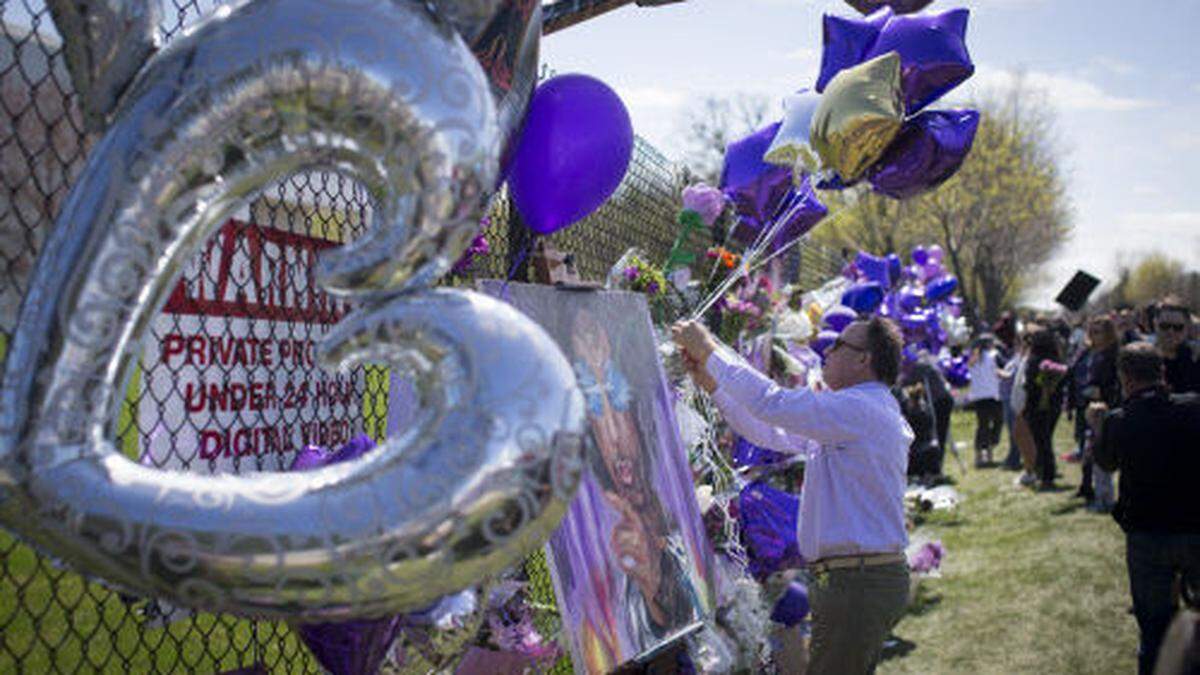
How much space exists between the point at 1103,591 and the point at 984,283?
3154 cm

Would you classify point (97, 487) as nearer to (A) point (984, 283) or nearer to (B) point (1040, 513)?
(B) point (1040, 513)

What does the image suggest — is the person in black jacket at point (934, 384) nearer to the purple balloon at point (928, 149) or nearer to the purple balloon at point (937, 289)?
the purple balloon at point (937, 289)

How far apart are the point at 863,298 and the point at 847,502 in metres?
4.36

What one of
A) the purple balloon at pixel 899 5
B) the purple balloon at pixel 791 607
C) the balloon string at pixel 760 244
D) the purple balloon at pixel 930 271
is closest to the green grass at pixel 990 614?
the purple balloon at pixel 791 607

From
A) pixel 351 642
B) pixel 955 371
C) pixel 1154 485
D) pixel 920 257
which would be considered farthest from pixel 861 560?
pixel 955 371

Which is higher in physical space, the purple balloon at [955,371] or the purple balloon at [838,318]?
the purple balloon at [838,318]

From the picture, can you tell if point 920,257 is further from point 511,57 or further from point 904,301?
point 511,57

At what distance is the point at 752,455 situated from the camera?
4898 mm

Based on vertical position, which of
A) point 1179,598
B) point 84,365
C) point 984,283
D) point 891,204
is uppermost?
point 84,365

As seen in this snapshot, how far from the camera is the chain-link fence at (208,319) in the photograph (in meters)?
1.89

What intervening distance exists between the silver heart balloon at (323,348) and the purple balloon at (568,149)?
146 centimetres

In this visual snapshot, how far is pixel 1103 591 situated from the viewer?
6742 millimetres

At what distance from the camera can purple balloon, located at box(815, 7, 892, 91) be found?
3.33 meters

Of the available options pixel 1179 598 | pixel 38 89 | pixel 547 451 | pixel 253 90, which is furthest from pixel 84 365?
pixel 1179 598
